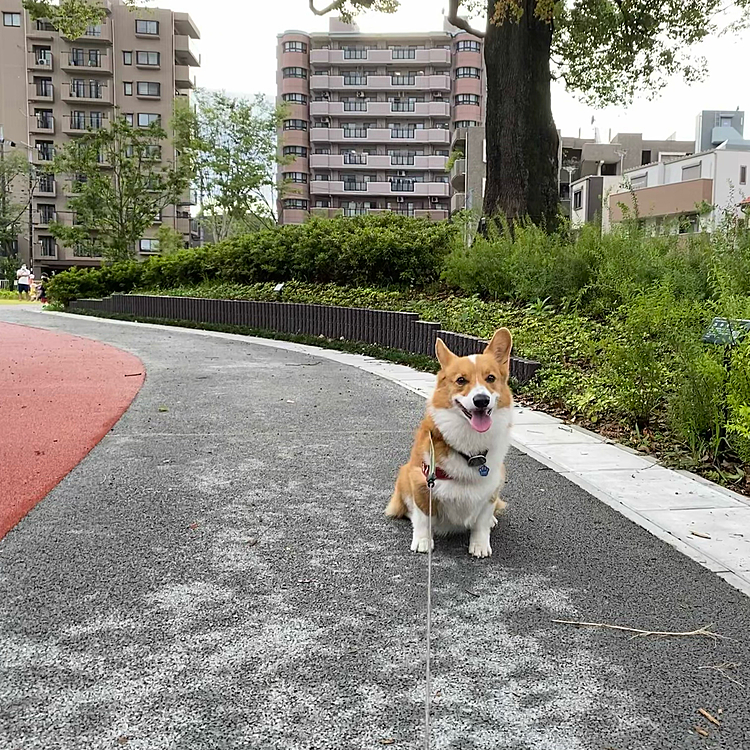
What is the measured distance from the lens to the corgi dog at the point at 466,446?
11.2ft

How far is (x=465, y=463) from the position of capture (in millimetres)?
3436

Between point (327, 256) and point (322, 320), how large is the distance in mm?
2546

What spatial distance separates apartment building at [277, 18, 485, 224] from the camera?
61.3 metres

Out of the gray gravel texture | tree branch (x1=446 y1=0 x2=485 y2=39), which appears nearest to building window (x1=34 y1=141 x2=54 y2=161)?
tree branch (x1=446 y1=0 x2=485 y2=39)

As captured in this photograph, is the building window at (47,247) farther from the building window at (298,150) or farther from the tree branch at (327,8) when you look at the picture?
the tree branch at (327,8)

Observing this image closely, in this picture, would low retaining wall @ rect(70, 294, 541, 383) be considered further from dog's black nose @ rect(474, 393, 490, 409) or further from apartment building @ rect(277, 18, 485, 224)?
apartment building @ rect(277, 18, 485, 224)

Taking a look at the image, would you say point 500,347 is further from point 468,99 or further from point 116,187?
point 468,99

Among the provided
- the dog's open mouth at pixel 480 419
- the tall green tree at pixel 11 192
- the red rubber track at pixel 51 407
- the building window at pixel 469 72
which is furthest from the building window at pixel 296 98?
the dog's open mouth at pixel 480 419

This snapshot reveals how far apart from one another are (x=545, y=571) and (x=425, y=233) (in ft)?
38.0

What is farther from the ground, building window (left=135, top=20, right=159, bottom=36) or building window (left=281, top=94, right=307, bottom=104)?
building window (left=135, top=20, right=159, bottom=36)

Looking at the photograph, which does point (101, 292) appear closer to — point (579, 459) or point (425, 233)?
point (425, 233)

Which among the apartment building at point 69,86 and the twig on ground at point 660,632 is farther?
the apartment building at point 69,86

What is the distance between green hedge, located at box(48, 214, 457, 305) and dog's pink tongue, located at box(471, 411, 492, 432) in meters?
10.5

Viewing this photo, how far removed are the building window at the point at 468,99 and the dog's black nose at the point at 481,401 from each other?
205 ft
